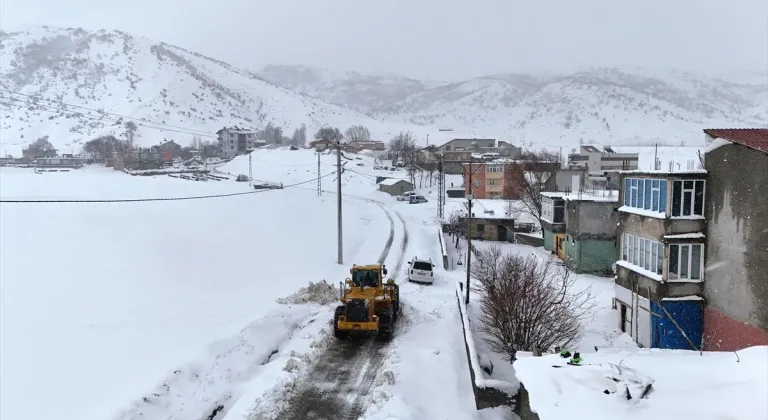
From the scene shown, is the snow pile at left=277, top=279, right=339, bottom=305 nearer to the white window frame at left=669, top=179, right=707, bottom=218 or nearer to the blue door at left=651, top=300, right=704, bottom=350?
the blue door at left=651, top=300, right=704, bottom=350

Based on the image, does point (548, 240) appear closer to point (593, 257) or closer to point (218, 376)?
point (593, 257)

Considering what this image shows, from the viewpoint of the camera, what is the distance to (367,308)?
1928cm

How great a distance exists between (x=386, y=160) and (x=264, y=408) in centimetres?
11103

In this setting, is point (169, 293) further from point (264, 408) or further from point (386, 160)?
point (386, 160)

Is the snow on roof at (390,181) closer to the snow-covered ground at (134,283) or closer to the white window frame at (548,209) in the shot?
the snow-covered ground at (134,283)

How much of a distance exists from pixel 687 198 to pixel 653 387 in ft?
38.4

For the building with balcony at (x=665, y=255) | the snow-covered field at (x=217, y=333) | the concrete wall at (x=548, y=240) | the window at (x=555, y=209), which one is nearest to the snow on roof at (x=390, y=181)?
the snow-covered field at (x=217, y=333)

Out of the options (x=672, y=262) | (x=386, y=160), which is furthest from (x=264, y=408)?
(x=386, y=160)

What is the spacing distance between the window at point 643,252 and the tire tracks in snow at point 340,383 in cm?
1004

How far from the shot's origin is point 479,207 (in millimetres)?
57469

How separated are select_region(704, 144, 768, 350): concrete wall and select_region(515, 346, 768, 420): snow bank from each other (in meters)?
6.67

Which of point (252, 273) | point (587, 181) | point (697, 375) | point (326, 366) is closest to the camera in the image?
point (697, 375)

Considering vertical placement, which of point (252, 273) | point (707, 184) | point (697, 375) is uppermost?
point (707, 184)

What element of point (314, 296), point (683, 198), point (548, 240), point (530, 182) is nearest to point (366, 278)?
point (314, 296)
